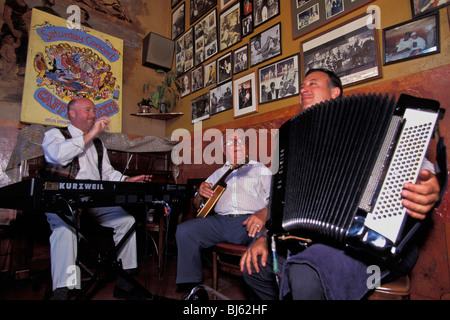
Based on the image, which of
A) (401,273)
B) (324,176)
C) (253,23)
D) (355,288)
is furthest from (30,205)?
(253,23)

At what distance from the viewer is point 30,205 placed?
4.39 feet

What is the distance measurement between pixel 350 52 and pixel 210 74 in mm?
1866

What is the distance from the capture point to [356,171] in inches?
37.0

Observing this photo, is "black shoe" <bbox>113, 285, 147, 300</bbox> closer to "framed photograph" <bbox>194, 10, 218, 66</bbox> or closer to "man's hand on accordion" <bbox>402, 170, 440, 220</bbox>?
"man's hand on accordion" <bbox>402, 170, 440, 220</bbox>

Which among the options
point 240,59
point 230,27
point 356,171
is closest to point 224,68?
point 240,59

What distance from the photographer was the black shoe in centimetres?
188

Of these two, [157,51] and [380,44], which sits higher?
[157,51]

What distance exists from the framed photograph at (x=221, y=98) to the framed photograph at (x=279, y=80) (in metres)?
0.47

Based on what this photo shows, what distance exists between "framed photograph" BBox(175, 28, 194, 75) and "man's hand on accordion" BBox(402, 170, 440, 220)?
3.47 metres

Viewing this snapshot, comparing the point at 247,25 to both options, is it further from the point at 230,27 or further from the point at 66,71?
the point at 66,71

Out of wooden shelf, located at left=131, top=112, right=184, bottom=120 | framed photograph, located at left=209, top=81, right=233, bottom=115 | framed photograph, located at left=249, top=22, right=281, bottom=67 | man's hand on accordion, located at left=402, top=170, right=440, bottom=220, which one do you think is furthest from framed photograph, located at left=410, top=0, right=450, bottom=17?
wooden shelf, located at left=131, top=112, right=184, bottom=120

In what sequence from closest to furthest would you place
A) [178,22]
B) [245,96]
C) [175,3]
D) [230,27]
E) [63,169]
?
[63,169] → [245,96] → [230,27] → [178,22] → [175,3]

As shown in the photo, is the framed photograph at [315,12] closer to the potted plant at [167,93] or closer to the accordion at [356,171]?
the accordion at [356,171]
